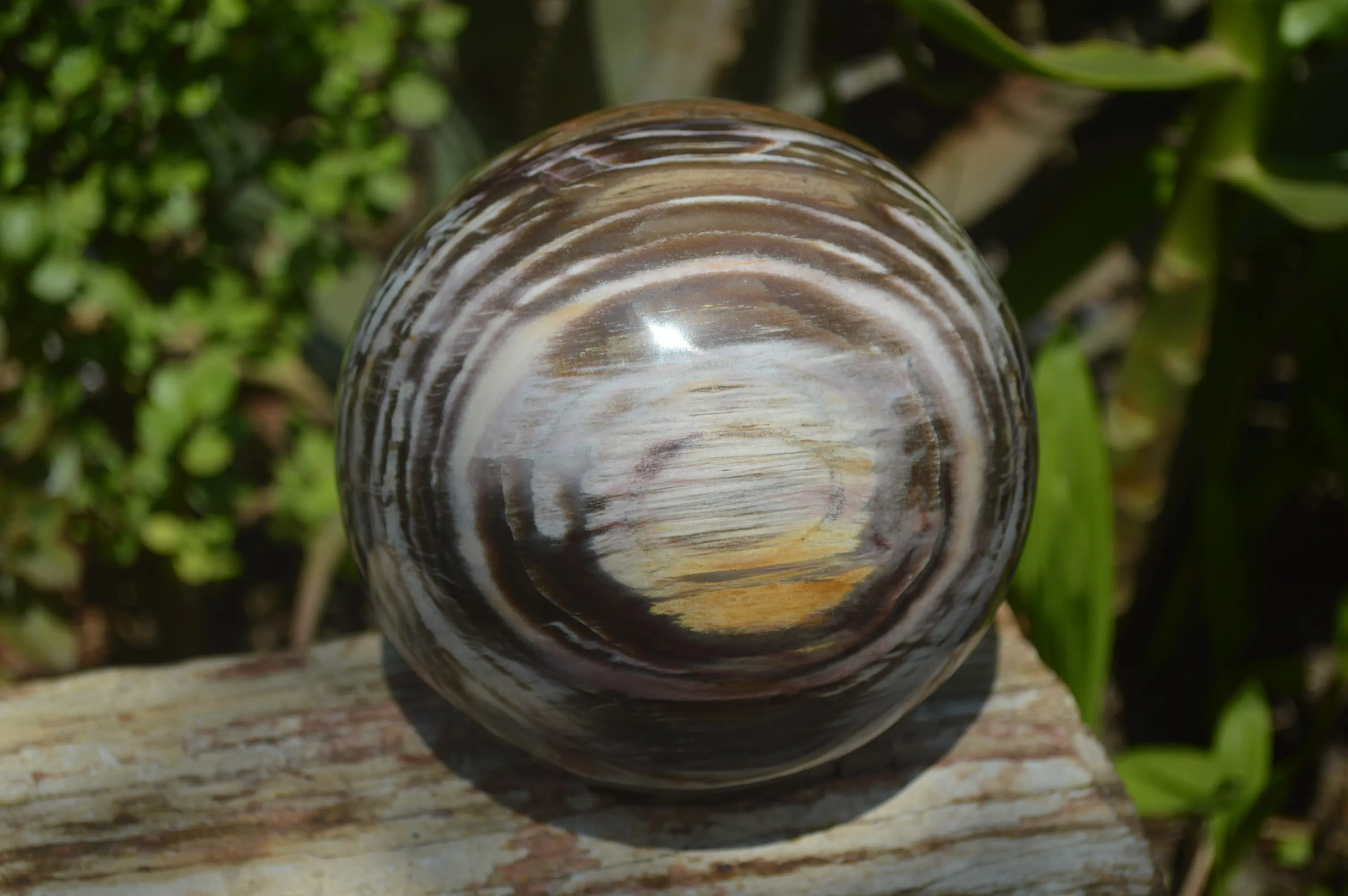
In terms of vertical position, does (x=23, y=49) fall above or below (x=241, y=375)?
above

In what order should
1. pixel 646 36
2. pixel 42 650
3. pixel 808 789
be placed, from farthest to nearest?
pixel 646 36 → pixel 42 650 → pixel 808 789

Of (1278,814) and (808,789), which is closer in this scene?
(808,789)

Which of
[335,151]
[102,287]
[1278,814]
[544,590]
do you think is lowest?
[1278,814]

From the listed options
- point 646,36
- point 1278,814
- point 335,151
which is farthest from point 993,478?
point 1278,814

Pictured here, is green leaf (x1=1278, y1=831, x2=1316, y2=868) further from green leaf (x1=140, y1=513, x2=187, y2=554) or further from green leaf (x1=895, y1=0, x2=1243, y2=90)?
green leaf (x1=140, y1=513, x2=187, y2=554)

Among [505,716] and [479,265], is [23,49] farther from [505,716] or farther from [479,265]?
[505,716]

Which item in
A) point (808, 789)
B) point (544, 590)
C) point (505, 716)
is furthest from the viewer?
point (808, 789)

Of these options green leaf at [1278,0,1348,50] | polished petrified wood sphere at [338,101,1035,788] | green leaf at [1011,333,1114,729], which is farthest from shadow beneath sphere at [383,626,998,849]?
green leaf at [1278,0,1348,50]
